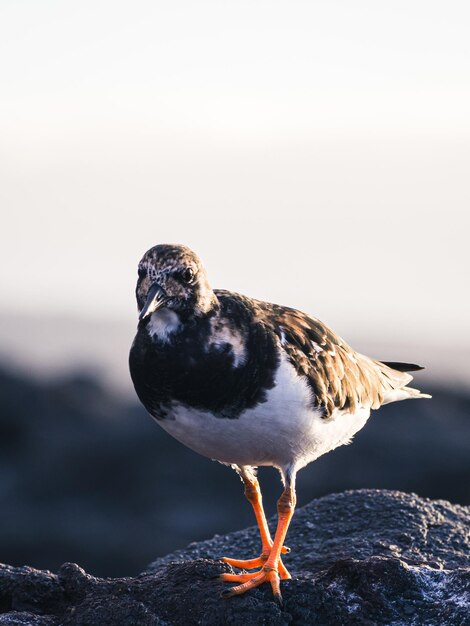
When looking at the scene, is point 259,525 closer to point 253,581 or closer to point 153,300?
point 253,581

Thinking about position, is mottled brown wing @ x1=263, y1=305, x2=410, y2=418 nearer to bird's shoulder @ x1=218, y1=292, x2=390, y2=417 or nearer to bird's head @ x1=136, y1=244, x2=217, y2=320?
bird's shoulder @ x1=218, y1=292, x2=390, y2=417

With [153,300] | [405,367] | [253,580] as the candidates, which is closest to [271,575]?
[253,580]

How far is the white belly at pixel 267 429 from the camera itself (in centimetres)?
724

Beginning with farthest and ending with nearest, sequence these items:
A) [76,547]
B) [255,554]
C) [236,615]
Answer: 1. [76,547]
2. [255,554]
3. [236,615]

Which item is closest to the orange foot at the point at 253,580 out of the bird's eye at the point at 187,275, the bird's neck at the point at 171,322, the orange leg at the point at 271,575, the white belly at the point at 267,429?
the orange leg at the point at 271,575

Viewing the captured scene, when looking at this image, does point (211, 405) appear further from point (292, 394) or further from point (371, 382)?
point (371, 382)

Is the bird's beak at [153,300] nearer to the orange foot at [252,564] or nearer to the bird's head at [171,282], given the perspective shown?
the bird's head at [171,282]

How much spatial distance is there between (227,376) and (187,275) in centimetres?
80

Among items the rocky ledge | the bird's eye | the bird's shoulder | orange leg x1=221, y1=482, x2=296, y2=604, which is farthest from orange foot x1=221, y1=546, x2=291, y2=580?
the bird's eye

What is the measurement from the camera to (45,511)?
1761cm

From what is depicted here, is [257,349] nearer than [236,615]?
No

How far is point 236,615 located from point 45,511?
11.6 meters

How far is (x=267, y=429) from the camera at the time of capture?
24.0 ft

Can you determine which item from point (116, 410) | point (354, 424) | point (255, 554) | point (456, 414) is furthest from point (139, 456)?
point (354, 424)
